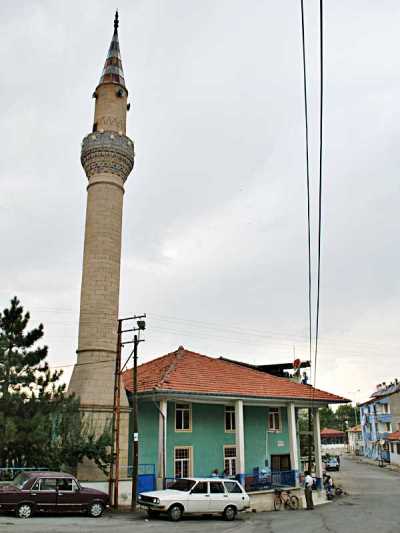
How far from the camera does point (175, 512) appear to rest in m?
17.4

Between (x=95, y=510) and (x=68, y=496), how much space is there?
1.16 m

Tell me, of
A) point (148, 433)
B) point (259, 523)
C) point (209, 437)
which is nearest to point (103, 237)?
point (148, 433)

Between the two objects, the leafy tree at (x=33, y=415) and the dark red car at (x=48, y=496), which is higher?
the leafy tree at (x=33, y=415)

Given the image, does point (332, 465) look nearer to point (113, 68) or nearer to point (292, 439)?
point (292, 439)

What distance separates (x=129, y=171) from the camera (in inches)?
1087

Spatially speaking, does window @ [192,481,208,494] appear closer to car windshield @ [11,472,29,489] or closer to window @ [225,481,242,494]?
window @ [225,481,242,494]

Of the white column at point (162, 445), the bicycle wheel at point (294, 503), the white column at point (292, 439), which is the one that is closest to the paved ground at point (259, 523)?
the bicycle wheel at point (294, 503)

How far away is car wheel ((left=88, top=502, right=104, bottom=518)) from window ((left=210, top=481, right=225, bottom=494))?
3878mm

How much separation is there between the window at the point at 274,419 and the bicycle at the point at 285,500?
4.90m

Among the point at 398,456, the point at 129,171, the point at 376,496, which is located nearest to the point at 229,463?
the point at 376,496

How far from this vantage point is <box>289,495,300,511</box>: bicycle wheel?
987 inches

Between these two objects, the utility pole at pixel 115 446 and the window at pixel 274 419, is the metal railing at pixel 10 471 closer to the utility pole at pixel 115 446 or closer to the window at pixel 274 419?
the utility pole at pixel 115 446

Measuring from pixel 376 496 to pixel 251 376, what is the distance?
9.48m

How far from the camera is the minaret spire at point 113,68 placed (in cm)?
2842
